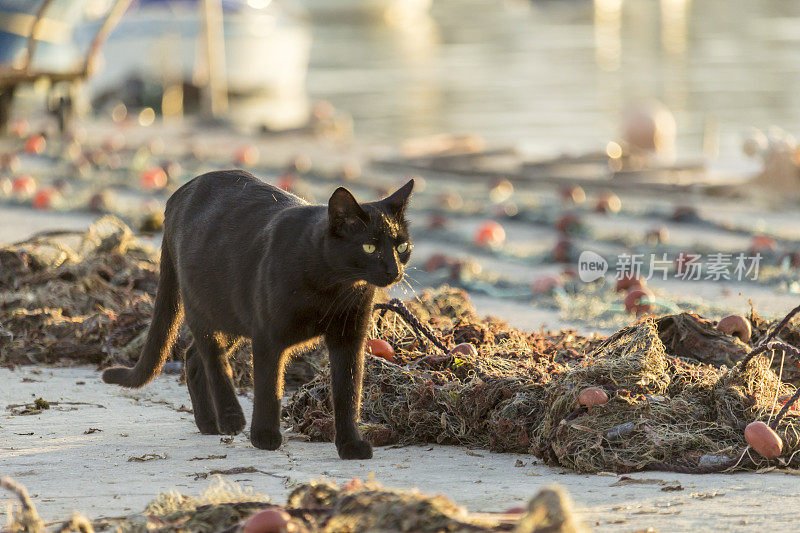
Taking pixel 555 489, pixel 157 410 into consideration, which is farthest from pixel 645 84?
pixel 555 489

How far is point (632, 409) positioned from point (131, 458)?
6.97ft

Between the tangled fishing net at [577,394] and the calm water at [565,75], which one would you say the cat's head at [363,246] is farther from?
the calm water at [565,75]

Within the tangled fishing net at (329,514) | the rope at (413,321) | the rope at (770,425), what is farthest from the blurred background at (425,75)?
the tangled fishing net at (329,514)

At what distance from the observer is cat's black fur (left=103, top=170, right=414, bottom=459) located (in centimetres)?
443

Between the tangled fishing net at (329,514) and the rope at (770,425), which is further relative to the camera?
the rope at (770,425)

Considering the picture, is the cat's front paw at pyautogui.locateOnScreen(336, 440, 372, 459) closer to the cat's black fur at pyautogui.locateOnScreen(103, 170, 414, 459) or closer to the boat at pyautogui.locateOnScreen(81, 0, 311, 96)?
the cat's black fur at pyautogui.locateOnScreen(103, 170, 414, 459)

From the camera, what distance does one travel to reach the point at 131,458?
454 centimetres

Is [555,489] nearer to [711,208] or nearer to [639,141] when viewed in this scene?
[711,208]

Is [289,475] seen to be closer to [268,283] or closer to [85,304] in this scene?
[268,283]

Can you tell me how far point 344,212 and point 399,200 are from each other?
1.03 ft

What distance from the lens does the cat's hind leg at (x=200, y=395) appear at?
5.13 m

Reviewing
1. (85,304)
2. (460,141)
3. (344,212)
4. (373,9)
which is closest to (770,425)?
(344,212)

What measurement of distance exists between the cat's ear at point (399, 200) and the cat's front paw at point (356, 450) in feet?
3.33

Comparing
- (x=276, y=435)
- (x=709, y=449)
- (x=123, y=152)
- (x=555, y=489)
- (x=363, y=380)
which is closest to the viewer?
(x=555, y=489)
